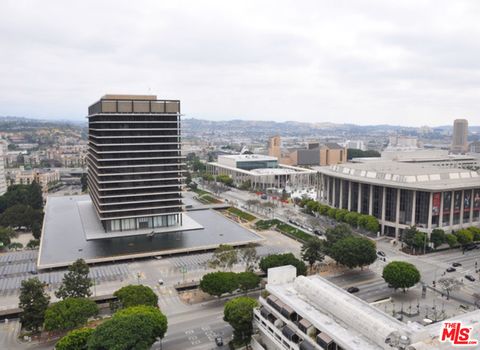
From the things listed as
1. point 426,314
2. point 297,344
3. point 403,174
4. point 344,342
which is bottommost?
point 426,314

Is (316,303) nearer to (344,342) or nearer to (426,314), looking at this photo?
(344,342)

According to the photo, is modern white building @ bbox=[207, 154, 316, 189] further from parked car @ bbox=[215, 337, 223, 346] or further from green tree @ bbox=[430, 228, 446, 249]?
parked car @ bbox=[215, 337, 223, 346]

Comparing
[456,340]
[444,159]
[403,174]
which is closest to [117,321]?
[456,340]

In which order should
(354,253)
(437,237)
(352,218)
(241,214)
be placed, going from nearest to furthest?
(354,253), (437,237), (352,218), (241,214)

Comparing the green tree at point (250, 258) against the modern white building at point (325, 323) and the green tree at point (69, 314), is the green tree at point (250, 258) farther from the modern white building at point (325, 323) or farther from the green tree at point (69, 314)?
the green tree at point (69, 314)

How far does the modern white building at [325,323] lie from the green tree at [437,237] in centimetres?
3953

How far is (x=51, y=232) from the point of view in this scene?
80688mm

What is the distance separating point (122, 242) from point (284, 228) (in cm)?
3384

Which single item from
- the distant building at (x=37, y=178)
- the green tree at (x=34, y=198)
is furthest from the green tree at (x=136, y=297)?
the distant building at (x=37, y=178)

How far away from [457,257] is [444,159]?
90.8 meters

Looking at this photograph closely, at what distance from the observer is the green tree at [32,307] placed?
44.6 meters

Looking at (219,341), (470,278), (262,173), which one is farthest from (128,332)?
(262,173)

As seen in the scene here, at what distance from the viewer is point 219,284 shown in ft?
170

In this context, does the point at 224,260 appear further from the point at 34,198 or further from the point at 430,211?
the point at 34,198
